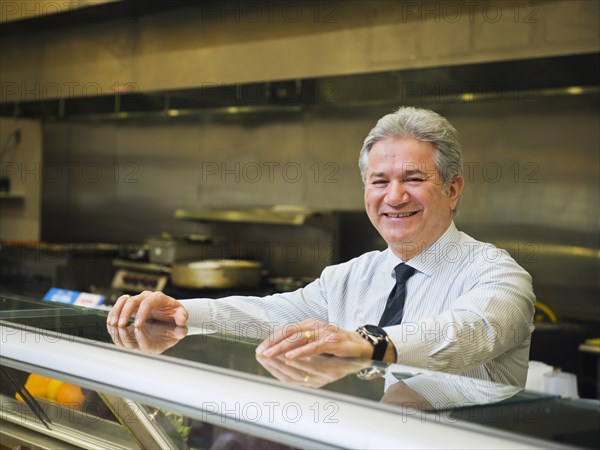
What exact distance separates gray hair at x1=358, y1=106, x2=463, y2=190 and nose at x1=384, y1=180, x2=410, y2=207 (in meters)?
0.09

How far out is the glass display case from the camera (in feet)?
2.95

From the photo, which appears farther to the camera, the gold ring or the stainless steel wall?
the stainless steel wall

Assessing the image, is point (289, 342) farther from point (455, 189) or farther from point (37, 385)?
point (455, 189)

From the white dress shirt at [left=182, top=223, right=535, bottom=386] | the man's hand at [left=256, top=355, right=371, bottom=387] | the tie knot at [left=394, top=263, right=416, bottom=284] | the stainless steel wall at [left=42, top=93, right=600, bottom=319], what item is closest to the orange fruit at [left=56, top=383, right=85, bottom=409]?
the white dress shirt at [left=182, top=223, right=535, bottom=386]

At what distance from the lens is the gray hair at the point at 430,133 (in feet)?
5.90

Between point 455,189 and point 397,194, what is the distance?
0.17m

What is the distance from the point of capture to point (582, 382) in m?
3.55

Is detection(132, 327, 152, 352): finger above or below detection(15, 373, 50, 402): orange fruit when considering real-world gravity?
above

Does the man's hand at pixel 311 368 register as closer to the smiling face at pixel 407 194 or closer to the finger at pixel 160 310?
the finger at pixel 160 310

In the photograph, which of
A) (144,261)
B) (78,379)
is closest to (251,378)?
(78,379)

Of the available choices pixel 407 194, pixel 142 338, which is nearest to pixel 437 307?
pixel 407 194

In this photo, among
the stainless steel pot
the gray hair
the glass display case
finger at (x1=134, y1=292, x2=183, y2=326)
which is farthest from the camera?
the stainless steel pot

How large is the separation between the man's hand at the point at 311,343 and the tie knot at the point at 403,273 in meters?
0.62

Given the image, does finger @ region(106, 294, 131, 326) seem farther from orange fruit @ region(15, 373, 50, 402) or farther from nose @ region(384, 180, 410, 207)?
nose @ region(384, 180, 410, 207)
